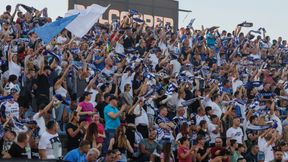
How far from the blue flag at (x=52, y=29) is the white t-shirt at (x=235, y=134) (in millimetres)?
4722

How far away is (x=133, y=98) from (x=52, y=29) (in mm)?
2757

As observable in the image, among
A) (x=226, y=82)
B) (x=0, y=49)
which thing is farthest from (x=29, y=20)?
(x=226, y=82)

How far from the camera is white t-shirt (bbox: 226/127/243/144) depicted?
58.9ft

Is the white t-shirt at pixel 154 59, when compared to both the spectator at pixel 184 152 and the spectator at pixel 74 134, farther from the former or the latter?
the spectator at pixel 74 134

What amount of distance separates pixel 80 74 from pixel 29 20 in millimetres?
5489

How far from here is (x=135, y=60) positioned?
2150 centimetres

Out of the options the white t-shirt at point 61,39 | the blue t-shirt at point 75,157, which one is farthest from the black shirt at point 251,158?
the white t-shirt at point 61,39

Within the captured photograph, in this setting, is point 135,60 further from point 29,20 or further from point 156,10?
point 156,10

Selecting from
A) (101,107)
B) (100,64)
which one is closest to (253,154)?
(101,107)

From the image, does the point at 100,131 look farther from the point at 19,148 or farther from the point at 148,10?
the point at 148,10

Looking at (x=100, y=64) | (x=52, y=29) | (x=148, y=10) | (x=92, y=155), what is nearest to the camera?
(x=92, y=155)

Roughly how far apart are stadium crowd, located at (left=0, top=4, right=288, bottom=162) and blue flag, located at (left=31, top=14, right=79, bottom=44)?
79 centimetres

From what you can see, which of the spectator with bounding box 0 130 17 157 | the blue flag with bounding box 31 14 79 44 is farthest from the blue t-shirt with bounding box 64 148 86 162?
the blue flag with bounding box 31 14 79 44

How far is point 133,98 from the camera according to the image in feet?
61.3
